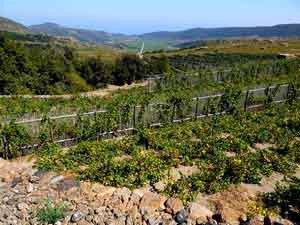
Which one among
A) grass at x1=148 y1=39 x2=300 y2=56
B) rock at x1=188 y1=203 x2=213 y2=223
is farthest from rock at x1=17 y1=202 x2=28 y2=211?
grass at x1=148 y1=39 x2=300 y2=56

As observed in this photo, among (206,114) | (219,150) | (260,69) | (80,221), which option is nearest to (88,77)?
(260,69)

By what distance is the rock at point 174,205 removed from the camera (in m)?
9.83

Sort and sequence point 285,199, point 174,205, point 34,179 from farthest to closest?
point 34,179 → point 285,199 → point 174,205

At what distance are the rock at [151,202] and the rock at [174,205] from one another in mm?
200

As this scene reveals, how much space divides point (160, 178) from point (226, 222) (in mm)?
2987

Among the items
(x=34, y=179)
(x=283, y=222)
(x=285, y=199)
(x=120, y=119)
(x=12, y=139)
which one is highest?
(x=283, y=222)

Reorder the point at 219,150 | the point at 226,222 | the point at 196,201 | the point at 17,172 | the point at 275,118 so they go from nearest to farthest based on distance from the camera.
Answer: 1. the point at 226,222
2. the point at 196,201
3. the point at 17,172
4. the point at 219,150
5. the point at 275,118

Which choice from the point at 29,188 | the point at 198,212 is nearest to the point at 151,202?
the point at 198,212

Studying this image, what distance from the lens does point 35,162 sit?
519 inches

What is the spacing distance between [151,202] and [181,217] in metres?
0.96

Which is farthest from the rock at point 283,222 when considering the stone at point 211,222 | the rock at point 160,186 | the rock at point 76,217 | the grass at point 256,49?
the grass at point 256,49

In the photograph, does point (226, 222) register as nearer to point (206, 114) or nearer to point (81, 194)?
point (81, 194)

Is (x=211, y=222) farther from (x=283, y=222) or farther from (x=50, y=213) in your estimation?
(x=50, y=213)

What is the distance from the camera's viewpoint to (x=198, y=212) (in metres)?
9.47
